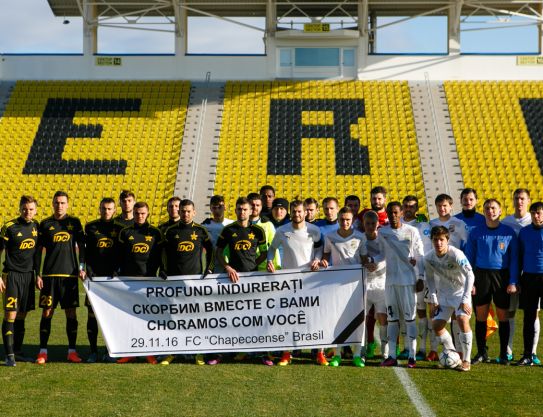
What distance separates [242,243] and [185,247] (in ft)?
2.08

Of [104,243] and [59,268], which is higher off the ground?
[104,243]

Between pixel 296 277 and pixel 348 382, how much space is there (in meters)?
1.54

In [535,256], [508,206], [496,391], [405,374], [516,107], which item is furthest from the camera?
[516,107]

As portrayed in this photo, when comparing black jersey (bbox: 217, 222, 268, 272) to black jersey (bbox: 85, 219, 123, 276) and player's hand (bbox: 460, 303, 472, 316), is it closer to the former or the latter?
black jersey (bbox: 85, 219, 123, 276)

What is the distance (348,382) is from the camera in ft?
26.6

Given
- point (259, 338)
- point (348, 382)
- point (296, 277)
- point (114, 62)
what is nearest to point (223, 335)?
point (259, 338)

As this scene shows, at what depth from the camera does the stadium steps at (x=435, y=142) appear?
25438 millimetres

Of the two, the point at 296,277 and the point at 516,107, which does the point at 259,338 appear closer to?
the point at 296,277

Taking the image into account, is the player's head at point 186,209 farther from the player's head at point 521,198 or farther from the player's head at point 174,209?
the player's head at point 521,198

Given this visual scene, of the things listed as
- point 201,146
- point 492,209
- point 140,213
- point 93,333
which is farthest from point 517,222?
point 201,146

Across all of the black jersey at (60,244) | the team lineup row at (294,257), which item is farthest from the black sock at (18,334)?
the black jersey at (60,244)

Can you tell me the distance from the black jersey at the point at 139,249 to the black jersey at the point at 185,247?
5.3 inches

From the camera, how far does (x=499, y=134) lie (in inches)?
1073

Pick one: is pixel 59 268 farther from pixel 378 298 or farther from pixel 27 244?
pixel 378 298
